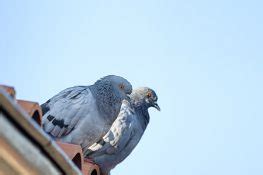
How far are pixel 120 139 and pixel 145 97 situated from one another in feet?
5.83

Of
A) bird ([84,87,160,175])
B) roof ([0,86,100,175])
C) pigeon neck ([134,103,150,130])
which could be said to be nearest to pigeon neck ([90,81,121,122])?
bird ([84,87,160,175])

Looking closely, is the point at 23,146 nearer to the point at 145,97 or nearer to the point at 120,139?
the point at 120,139

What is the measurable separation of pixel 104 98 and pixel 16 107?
5.57m

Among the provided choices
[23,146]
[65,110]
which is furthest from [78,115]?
[23,146]

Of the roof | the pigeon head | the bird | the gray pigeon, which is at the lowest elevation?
the bird

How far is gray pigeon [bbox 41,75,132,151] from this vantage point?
8438 mm

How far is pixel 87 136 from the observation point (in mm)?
8609

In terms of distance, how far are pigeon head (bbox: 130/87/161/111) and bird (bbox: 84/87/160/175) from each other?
24cm

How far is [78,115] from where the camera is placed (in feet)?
28.3

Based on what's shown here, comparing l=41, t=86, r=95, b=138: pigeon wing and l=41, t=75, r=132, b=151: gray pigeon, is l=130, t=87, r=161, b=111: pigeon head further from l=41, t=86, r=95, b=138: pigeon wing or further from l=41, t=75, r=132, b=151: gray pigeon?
l=41, t=86, r=95, b=138: pigeon wing

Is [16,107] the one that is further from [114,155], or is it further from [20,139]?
[114,155]

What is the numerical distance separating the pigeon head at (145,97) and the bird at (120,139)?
244mm

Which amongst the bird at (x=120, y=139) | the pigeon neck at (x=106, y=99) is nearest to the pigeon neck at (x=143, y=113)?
the bird at (x=120, y=139)

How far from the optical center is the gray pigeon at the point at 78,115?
27.7 ft
